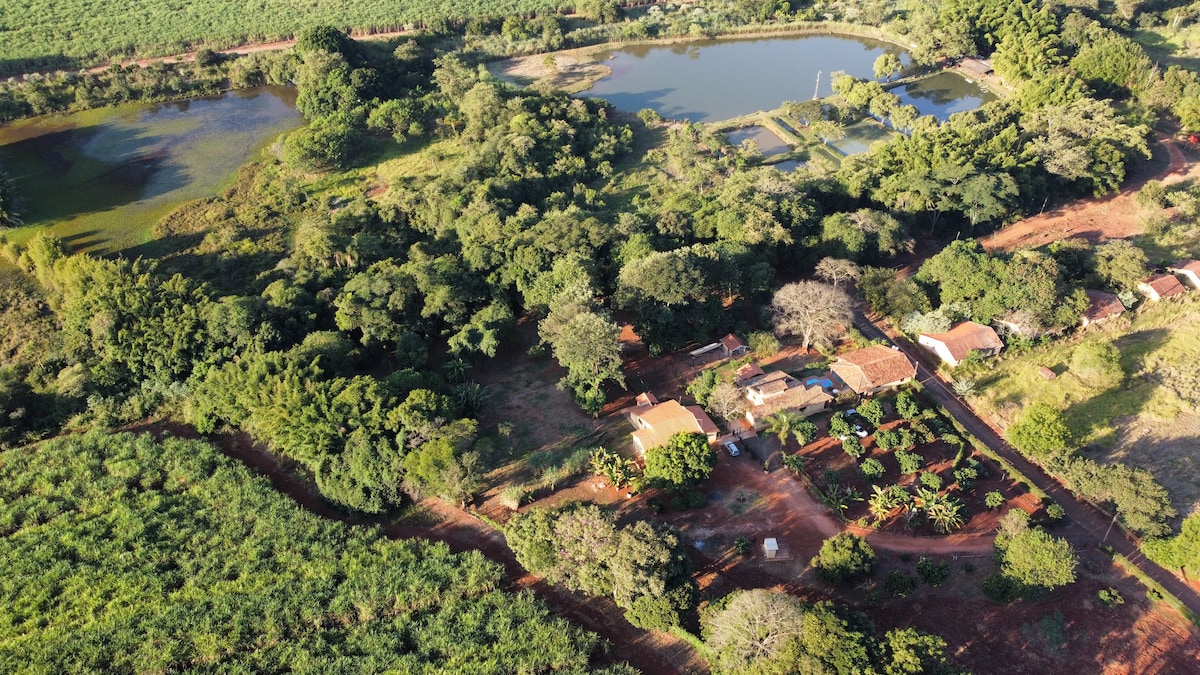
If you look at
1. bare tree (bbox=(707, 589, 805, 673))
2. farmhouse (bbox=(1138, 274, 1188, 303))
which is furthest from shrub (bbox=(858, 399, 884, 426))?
farmhouse (bbox=(1138, 274, 1188, 303))

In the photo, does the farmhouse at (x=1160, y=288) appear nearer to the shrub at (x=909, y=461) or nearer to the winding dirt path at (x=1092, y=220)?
the winding dirt path at (x=1092, y=220)

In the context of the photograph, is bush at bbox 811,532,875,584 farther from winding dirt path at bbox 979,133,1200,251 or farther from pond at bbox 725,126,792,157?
pond at bbox 725,126,792,157

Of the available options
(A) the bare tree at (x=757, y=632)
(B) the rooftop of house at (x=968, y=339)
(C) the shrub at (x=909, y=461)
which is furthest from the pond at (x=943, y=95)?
(A) the bare tree at (x=757, y=632)

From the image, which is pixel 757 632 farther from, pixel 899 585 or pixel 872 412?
pixel 872 412

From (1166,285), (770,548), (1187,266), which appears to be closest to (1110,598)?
(770,548)

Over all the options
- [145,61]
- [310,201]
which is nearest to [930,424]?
[310,201]

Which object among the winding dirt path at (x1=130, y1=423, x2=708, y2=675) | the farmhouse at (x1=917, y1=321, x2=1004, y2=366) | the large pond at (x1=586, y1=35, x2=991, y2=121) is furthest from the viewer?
the large pond at (x1=586, y1=35, x2=991, y2=121)

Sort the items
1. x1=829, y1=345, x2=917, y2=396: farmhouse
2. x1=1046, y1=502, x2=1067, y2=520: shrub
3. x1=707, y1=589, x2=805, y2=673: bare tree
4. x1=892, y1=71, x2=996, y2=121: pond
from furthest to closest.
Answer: x1=892, y1=71, x2=996, y2=121: pond → x1=829, y1=345, x2=917, y2=396: farmhouse → x1=1046, y1=502, x2=1067, y2=520: shrub → x1=707, y1=589, x2=805, y2=673: bare tree
